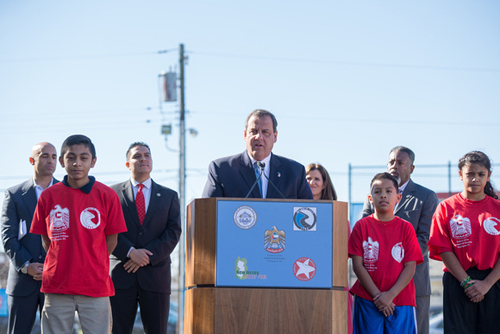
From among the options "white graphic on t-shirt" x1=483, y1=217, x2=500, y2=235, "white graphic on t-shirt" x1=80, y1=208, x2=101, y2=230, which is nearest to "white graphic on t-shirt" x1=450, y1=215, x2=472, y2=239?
"white graphic on t-shirt" x1=483, y1=217, x2=500, y2=235

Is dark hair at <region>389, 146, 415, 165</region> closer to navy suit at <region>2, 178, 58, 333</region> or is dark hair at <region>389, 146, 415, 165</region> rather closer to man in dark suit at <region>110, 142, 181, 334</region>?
man in dark suit at <region>110, 142, 181, 334</region>

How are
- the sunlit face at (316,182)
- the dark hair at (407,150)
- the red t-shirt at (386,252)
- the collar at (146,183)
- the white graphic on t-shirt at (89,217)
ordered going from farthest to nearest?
the sunlit face at (316,182), the dark hair at (407,150), the collar at (146,183), the red t-shirt at (386,252), the white graphic on t-shirt at (89,217)

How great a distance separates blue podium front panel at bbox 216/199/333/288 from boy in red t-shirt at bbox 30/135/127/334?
3.73 ft

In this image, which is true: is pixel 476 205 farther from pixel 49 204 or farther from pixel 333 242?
pixel 49 204

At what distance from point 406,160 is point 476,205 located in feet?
4.03

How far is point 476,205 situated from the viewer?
468 centimetres

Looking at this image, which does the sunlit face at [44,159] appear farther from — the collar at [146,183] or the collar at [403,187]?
the collar at [403,187]

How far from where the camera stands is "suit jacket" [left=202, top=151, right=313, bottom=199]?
4.46 m

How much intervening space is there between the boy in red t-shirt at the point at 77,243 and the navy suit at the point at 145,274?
643 mm

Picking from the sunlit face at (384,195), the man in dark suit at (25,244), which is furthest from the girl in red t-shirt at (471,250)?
the man in dark suit at (25,244)

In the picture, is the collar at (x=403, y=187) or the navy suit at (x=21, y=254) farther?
the collar at (x=403, y=187)

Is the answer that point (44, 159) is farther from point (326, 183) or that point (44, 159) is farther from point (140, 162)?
point (326, 183)

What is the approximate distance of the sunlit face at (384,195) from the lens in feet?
15.4

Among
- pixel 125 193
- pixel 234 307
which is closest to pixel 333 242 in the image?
pixel 234 307
